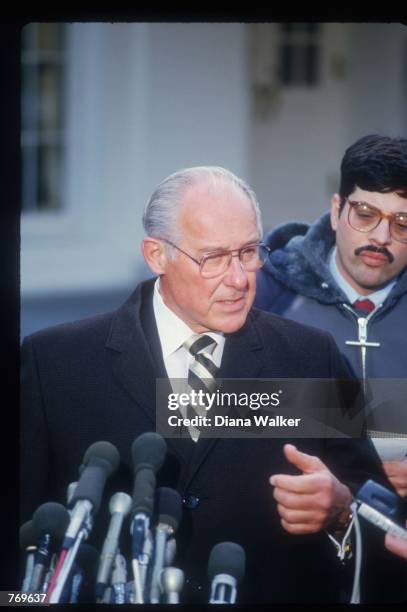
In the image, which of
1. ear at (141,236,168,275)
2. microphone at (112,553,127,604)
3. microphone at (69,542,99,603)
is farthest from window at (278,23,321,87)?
microphone at (112,553,127,604)

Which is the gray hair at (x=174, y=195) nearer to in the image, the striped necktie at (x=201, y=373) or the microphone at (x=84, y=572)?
the striped necktie at (x=201, y=373)

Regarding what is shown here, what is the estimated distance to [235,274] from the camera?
2.40 meters

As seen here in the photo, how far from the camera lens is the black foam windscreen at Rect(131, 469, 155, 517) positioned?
2.07 meters

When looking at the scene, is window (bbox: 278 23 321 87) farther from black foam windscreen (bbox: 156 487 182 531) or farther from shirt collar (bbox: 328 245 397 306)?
black foam windscreen (bbox: 156 487 182 531)

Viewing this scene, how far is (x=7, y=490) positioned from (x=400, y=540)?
3.09ft

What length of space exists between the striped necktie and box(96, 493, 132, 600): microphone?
1.31 feet

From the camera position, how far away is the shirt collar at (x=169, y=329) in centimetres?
248

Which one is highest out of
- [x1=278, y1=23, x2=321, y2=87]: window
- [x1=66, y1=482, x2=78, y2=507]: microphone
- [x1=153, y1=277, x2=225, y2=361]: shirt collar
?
[x1=278, y1=23, x2=321, y2=87]: window

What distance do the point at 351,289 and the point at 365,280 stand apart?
0.04 m

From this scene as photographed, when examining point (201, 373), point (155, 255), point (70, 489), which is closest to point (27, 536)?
point (70, 489)

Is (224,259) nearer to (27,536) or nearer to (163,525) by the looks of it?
(163,525)

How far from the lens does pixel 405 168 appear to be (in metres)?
2.51

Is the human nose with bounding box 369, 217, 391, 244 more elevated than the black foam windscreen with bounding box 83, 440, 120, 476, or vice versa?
the human nose with bounding box 369, 217, 391, 244

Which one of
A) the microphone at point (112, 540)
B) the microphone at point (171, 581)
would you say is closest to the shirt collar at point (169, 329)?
the microphone at point (112, 540)
